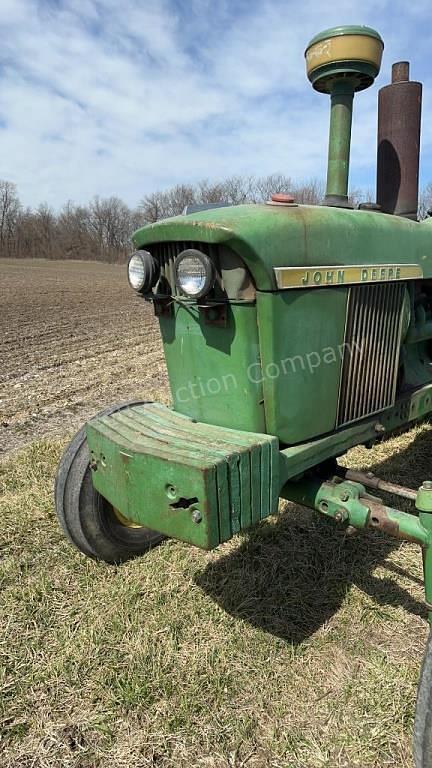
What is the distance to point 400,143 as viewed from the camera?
2.97m

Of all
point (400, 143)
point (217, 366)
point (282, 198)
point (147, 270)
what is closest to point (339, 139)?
point (400, 143)

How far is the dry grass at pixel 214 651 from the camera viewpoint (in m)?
1.79

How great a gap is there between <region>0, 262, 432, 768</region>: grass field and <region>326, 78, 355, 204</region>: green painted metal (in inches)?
69.7

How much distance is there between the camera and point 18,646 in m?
2.15

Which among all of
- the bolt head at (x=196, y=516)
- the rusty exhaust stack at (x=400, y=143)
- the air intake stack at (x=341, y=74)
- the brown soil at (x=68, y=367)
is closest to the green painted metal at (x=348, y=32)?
the air intake stack at (x=341, y=74)

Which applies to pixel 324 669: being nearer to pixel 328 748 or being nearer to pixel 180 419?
pixel 328 748

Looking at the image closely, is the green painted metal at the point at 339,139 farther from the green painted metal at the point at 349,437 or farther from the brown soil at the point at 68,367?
the brown soil at the point at 68,367

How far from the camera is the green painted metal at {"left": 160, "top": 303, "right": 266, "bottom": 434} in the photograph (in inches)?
76.4

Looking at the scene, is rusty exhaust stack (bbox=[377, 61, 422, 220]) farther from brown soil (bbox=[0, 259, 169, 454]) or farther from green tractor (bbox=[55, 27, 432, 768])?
brown soil (bbox=[0, 259, 169, 454])

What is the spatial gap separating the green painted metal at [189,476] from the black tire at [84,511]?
43 centimetres

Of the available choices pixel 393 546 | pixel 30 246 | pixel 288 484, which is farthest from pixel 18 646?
pixel 30 246

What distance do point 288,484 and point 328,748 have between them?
0.90m

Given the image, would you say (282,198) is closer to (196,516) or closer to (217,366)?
(217,366)

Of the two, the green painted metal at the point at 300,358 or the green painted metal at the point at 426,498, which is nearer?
the green painted metal at the point at 426,498
